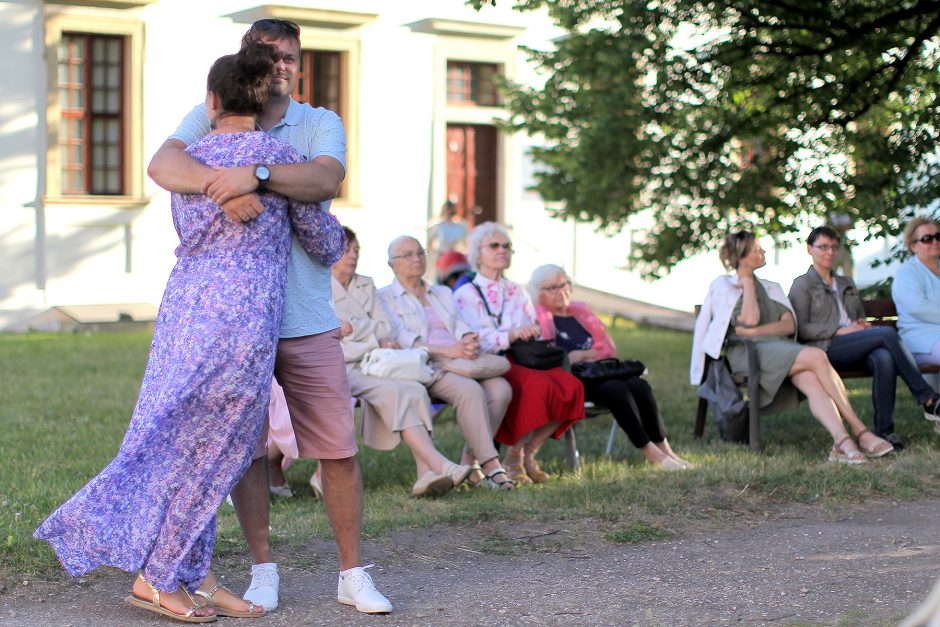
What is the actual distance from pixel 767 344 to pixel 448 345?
2182mm

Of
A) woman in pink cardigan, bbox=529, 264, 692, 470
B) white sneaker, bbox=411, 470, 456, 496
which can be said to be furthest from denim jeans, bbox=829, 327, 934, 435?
white sneaker, bbox=411, 470, 456, 496

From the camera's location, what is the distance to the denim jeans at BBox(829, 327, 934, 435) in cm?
865

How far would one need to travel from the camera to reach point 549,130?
1470 centimetres

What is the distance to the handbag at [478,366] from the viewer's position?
7.67 metres

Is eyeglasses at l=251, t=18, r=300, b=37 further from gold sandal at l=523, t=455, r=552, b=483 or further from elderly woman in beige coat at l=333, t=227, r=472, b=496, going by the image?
gold sandal at l=523, t=455, r=552, b=483

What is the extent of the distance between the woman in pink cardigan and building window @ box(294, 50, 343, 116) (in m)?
12.6

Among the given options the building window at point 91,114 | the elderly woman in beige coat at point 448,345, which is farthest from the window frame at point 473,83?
the elderly woman in beige coat at point 448,345

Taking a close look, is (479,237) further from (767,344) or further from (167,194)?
(167,194)

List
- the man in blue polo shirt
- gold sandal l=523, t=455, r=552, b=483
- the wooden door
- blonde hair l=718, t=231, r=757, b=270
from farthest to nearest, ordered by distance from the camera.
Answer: the wooden door
blonde hair l=718, t=231, r=757, b=270
gold sandal l=523, t=455, r=552, b=483
the man in blue polo shirt

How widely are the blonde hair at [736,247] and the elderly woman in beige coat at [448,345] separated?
1941mm

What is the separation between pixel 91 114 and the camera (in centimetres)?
1906

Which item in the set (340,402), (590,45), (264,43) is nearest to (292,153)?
(264,43)

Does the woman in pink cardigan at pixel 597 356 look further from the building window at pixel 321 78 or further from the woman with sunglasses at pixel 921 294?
the building window at pixel 321 78

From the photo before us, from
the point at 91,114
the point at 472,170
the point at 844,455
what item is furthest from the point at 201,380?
the point at 472,170
